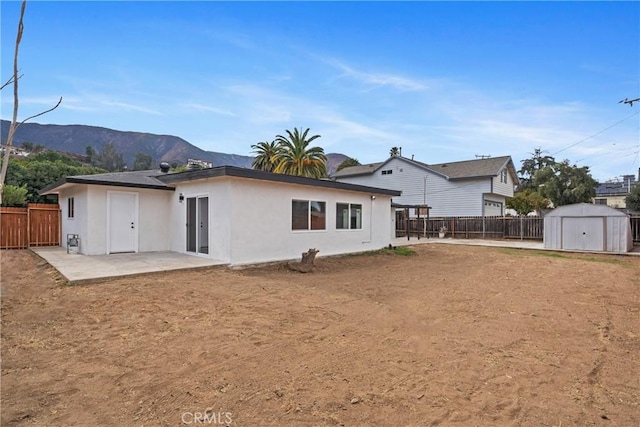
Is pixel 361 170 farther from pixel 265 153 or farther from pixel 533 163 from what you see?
pixel 533 163

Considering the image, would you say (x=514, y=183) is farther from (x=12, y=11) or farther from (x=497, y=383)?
(x=12, y=11)

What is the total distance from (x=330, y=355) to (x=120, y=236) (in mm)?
9390

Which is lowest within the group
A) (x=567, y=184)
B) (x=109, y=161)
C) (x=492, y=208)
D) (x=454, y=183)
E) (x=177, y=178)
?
(x=492, y=208)

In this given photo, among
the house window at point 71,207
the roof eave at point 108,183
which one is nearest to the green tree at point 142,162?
the house window at point 71,207

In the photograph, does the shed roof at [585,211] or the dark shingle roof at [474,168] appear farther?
the dark shingle roof at [474,168]

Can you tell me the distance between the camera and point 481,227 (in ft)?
76.9

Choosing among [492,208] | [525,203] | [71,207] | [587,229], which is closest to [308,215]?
[71,207]

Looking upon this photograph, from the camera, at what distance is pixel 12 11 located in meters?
3.95

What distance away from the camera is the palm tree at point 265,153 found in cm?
2890

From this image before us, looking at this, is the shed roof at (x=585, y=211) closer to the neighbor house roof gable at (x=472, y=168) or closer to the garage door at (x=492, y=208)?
the neighbor house roof gable at (x=472, y=168)

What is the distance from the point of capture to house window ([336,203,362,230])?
12711 mm

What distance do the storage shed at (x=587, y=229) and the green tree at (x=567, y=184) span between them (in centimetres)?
1382

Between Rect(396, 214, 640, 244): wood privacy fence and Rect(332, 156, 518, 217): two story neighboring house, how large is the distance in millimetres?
2174

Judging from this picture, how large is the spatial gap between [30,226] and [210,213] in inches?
365
